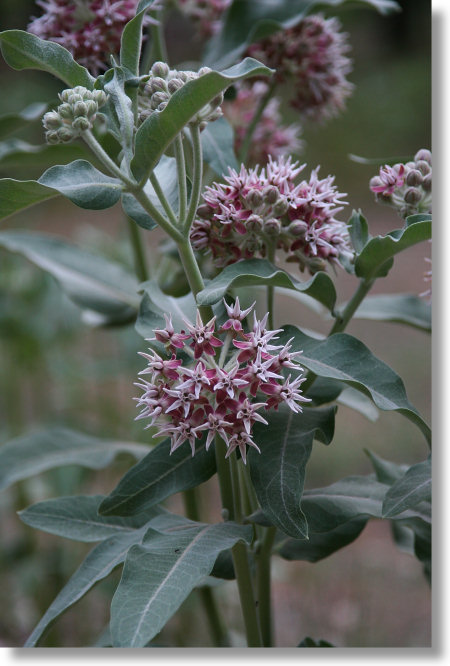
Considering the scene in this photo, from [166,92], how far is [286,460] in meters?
0.28

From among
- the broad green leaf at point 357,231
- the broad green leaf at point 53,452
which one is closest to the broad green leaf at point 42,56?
the broad green leaf at point 357,231

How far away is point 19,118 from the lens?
34.9 inches

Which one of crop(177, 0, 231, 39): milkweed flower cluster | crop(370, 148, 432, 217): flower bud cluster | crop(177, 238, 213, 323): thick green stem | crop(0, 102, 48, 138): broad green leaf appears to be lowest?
crop(177, 238, 213, 323): thick green stem

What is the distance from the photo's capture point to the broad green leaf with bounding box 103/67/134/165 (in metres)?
0.54

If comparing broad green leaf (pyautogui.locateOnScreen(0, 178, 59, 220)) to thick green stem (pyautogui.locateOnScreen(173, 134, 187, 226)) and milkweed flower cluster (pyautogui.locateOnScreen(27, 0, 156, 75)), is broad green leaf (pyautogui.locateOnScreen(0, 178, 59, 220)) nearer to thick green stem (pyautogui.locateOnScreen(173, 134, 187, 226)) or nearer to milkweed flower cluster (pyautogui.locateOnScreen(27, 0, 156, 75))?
thick green stem (pyautogui.locateOnScreen(173, 134, 187, 226))

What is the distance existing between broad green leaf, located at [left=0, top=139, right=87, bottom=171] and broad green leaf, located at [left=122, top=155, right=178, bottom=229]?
14 centimetres

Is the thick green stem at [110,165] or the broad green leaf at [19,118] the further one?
the broad green leaf at [19,118]

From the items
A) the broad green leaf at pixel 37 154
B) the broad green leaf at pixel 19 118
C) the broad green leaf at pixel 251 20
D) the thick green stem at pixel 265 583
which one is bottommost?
the thick green stem at pixel 265 583

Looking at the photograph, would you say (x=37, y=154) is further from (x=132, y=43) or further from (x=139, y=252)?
(x=132, y=43)

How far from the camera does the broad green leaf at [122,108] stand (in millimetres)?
537

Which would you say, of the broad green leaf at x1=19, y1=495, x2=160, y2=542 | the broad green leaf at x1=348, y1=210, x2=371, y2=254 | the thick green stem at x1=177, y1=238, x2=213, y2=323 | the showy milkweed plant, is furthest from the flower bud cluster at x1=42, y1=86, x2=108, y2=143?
the broad green leaf at x1=19, y1=495, x2=160, y2=542

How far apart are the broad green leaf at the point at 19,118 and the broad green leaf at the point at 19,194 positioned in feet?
1.14

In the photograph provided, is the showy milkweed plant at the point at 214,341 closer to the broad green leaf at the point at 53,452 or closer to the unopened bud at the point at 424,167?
the unopened bud at the point at 424,167

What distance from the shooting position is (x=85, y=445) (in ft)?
3.12
